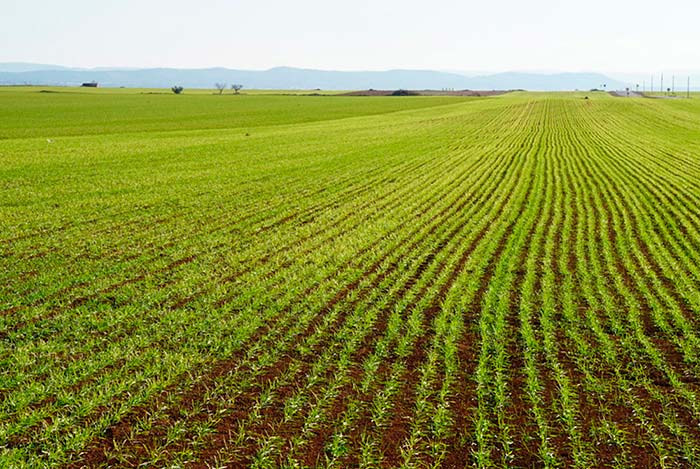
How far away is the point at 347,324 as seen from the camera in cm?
1045

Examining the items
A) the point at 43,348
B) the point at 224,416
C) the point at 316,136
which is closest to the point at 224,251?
the point at 43,348

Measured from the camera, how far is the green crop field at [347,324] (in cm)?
708

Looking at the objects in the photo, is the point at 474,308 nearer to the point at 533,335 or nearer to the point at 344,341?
the point at 533,335

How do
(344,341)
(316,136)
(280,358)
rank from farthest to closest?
(316,136)
(344,341)
(280,358)

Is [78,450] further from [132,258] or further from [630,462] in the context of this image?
[132,258]

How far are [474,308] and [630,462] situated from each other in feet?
15.7

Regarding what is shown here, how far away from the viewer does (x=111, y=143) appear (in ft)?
135

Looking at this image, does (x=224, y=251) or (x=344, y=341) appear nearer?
(x=344, y=341)

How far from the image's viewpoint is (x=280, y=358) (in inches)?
361

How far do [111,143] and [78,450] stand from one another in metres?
37.9

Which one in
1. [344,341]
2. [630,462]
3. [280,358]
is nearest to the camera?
[630,462]

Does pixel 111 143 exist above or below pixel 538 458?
above

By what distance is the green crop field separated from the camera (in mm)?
7078

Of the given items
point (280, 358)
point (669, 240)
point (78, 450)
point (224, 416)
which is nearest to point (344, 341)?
point (280, 358)
